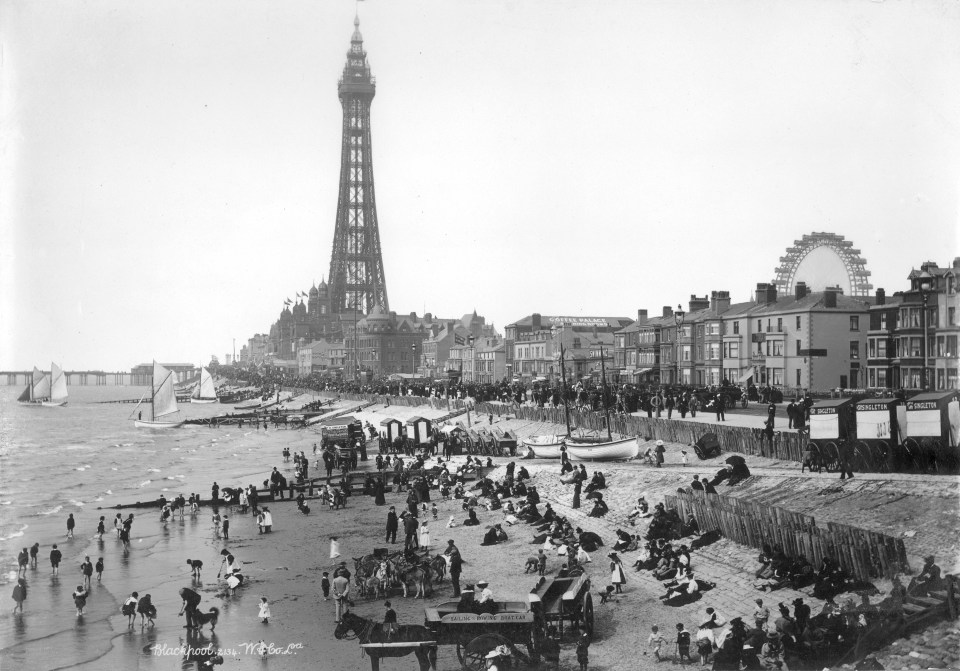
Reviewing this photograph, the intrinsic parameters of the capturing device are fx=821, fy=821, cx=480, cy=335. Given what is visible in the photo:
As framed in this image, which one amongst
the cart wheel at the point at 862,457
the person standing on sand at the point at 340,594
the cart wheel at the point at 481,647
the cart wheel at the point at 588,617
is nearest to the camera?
the cart wheel at the point at 481,647

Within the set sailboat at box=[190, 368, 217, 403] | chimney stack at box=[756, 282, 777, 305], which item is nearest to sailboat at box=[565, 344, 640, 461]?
chimney stack at box=[756, 282, 777, 305]

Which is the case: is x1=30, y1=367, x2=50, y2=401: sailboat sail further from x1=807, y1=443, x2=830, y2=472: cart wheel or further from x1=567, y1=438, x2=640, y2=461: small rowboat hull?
x1=807, y1=443, x2=830, y2=472: cart wheel

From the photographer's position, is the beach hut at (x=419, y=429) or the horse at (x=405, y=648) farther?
the beach hut at (x=419, y=429)

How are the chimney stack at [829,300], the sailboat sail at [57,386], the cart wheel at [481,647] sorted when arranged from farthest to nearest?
the sailboat sail at [57,386], the chimney stack at [829,300], the cart wheel at [481,647]

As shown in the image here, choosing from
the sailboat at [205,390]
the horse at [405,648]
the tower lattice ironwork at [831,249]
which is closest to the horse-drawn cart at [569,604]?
the horse at [405,648]

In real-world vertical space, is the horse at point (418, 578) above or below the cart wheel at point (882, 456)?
below

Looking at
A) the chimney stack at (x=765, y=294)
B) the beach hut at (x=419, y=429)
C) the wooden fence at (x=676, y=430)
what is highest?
the chimney stack at (x=765, y=294)

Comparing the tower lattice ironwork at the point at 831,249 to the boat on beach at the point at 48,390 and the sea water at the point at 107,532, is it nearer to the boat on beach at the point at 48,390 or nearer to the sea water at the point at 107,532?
the sea water at the point at 107,532

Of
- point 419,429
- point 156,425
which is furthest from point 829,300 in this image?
point 156,425
